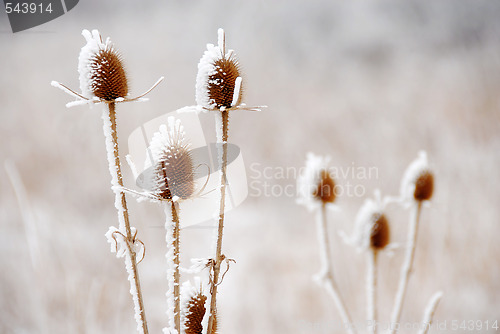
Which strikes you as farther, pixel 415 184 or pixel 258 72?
pixel 258 72

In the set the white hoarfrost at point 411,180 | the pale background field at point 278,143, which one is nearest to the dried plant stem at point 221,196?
the white hoarfrost at point 411,180

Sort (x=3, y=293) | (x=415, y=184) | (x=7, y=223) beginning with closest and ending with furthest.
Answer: (x=415, y=184), (x=3, y=293), (x=7, y=223)

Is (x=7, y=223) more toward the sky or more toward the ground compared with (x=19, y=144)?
more toward the ground

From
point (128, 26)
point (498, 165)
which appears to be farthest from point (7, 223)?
point (498, 165)

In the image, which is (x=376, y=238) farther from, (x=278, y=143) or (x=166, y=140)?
(x=278, y=143)

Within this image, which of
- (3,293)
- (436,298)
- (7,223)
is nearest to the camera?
(436,298)

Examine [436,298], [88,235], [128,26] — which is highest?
[128,26]

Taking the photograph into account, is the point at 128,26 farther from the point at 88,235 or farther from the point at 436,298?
the point at 436,298
